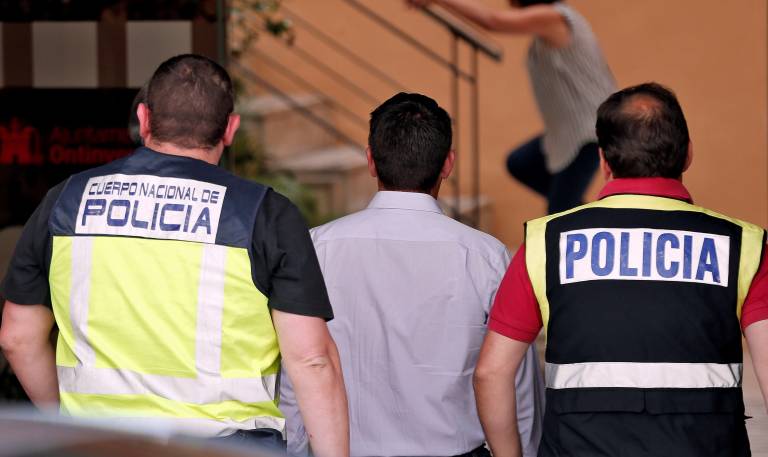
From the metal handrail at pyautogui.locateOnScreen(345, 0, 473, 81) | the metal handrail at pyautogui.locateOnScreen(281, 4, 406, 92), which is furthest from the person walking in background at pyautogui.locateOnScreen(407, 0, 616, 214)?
the metal handrail at pyautogui.locateOnScreen(281, 4, 406, 92)

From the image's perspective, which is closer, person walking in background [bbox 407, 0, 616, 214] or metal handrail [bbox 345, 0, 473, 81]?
person walking in background [bbox 407, 0, 616, 214]

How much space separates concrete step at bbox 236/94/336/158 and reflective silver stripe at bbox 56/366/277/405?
5.46m

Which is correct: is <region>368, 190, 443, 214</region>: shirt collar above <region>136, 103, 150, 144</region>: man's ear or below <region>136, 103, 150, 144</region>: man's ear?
below

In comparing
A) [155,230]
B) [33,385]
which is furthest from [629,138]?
[33,385]

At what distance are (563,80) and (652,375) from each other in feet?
9.03

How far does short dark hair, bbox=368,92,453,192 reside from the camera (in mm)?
2781

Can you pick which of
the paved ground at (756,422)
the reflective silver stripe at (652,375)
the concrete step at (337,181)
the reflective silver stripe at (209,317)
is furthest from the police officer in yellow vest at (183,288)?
the concrete step at (337,181)

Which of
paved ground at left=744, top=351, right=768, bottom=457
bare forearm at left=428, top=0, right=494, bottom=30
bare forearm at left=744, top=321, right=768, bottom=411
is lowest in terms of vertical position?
paved ground at left=744, top=351, right=768, bottom=457

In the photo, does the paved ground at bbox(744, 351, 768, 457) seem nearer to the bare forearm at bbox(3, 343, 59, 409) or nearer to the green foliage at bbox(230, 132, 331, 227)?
the bare forearm at bbox(3, 343, 59, 409)

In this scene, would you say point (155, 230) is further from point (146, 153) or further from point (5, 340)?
point (5, 340)

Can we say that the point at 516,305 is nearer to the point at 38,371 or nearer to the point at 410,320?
the point at 410,320

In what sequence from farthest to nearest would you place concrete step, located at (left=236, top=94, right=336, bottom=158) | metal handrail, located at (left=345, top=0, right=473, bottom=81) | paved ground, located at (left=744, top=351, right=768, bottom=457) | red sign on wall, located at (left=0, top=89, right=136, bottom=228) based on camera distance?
concrete step, located at (left=236, top=94, right=336, bottom=158) < metal handrail, located at (left=345, top=0, right=473, bottom=81) < red sign on wall, located at (left=0, top=89, right=136, bottom=228) < paved ground, located at (left=744, top=351, right=768, bottom=457)

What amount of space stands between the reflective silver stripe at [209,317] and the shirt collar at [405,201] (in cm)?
48

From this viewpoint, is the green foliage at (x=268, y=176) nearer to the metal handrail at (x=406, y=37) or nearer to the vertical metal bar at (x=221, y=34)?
the metal handrail at (x=406, y=37)
